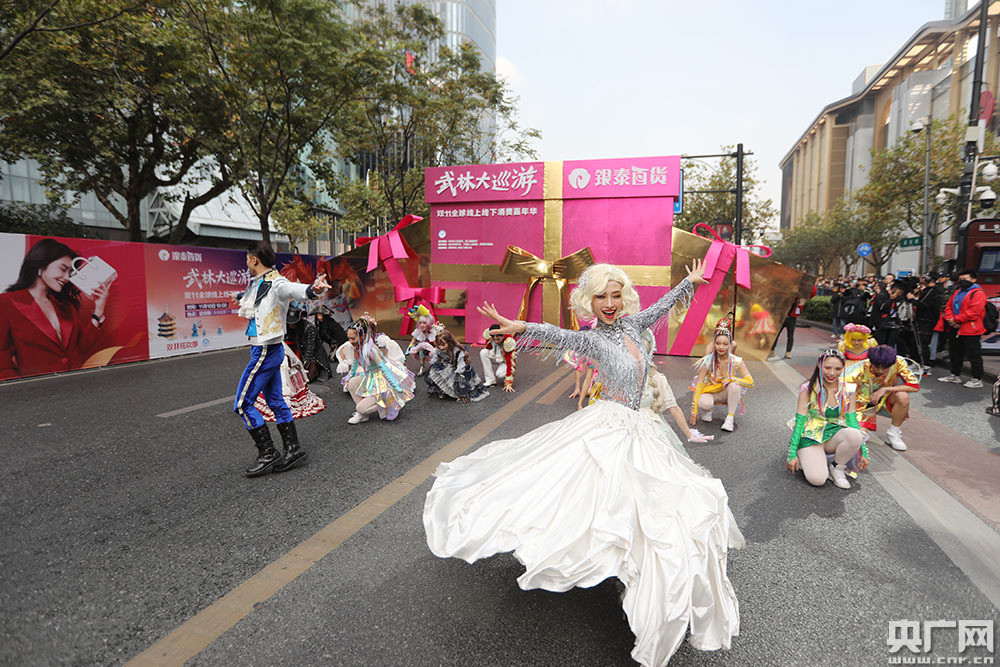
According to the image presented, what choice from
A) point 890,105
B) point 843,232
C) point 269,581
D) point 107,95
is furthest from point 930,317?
point 890,105

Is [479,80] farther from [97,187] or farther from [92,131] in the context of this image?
[97,187]

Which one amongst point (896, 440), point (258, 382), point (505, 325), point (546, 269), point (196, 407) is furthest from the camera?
point (546, 269)

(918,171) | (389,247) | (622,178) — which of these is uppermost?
(918,171)

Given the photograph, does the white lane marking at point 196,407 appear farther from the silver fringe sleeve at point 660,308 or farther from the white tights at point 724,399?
the white tights at point 724,399

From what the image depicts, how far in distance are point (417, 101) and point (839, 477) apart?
49.2 ft

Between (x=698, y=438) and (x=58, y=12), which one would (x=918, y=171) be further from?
(x=58, y=12)

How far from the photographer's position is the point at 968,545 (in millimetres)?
3156

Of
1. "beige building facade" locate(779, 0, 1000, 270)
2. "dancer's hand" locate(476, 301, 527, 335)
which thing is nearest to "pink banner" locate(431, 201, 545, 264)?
"dancer's hand" locate(476, 301, 527, 335)

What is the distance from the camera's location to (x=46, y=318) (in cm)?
869

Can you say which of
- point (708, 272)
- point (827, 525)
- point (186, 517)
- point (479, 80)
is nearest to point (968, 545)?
point (827, 525)

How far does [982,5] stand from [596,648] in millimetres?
14491

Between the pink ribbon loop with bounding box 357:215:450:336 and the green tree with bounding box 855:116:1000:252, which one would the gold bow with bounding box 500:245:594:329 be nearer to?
the pink ribbon loop with bounding box 357:215:450:336

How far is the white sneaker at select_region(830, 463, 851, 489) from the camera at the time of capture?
4.04m

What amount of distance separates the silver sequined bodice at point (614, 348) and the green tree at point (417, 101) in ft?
38.6
